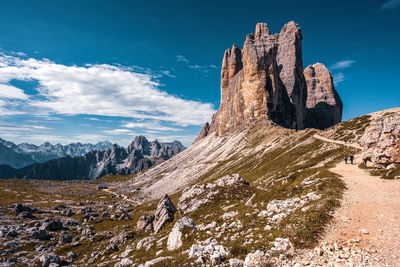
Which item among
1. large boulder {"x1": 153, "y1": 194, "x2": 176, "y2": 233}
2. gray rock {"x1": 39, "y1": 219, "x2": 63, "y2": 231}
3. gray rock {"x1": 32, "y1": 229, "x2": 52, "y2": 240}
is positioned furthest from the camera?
gray rock {"x1": 39, "y1": 219, "x2": 63, "y2": 231}

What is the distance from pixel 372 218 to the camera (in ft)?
51.7

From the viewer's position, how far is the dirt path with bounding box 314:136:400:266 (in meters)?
12.1

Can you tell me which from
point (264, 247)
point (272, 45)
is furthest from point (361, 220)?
point (272, 45)

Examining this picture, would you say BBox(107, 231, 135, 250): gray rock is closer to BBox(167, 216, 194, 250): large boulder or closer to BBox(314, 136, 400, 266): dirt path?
BBox(167, 216, 194, 250): large boulder

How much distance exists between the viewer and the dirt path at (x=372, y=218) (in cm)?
1214

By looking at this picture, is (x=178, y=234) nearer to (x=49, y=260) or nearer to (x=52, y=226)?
(x=49, y=260)

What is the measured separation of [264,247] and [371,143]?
116 ft

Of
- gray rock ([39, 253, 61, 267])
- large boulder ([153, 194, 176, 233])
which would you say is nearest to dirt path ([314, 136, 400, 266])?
large boulder ([153, 194, 176, 233])

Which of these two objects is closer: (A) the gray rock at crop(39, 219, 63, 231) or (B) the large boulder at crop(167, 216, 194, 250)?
(B) the large boulder at crop(167, 216, 194, 250)

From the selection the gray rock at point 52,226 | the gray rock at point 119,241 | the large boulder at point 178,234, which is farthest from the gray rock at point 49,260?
the large boulder at point 178,234

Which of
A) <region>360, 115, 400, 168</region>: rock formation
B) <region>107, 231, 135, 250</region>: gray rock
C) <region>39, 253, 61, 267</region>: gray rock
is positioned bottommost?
<region>39, 253, 61, 267</region>: gray rock

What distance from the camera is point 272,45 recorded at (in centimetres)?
19500

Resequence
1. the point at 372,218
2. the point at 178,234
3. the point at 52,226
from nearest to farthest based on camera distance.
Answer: the point at 372,218, the point at 178,234, the point at 52,226

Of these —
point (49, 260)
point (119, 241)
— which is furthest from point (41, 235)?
point (119, 241)
